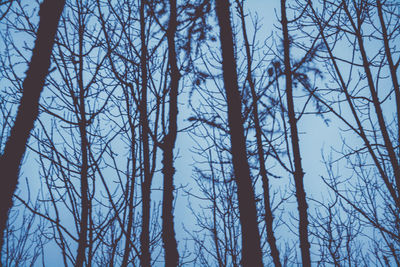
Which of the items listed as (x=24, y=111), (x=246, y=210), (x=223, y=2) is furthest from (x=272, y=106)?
(x=24, y=111)

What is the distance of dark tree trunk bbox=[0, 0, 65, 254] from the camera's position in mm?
992

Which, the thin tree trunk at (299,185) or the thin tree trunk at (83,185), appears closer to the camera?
the thin tree trunk at (83,185)

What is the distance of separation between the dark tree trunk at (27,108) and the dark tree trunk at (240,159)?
1569 millimetres

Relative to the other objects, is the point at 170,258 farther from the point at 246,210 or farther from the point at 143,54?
the point at 143,54

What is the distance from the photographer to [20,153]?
1048mm

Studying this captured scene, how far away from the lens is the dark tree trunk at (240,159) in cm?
197

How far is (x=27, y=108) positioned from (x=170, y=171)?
119 centimetres

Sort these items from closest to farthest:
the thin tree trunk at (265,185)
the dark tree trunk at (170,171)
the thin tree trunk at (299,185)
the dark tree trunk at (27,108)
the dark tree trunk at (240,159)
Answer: the dark tree trunk at (27,108) < the dark tree trunk at (170,171) < the dark tree trunk at (240,159) < the thin tree trunk at (299,185) < the thin tree trunk at (265,185)

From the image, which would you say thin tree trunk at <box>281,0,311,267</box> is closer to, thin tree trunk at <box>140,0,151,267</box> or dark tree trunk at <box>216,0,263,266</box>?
dark tree trunk at <box>216,0,263,266</box>

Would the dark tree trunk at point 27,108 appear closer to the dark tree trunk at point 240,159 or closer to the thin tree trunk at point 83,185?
the thin tree trunk at point 83,185

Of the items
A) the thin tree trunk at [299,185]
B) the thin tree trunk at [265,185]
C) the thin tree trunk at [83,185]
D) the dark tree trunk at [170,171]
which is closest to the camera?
the dark tree trunk at [170,171]

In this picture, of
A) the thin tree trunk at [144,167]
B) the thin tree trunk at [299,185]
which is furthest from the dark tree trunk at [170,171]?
the thin tree trunk at [299,185]

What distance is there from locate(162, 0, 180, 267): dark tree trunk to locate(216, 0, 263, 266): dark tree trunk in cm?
54

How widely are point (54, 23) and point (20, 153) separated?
2.21 ft
